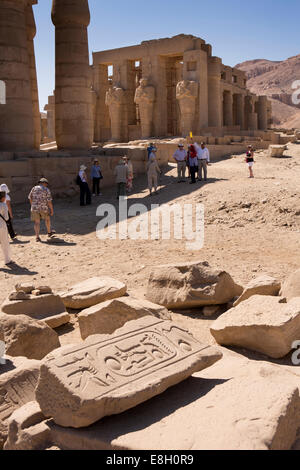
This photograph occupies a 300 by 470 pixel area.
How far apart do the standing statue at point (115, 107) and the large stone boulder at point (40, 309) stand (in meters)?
20.9

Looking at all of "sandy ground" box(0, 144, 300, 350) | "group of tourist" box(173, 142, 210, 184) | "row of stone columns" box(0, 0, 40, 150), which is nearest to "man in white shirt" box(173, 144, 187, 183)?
"group of tourist" box(173, 142, 210, 184)

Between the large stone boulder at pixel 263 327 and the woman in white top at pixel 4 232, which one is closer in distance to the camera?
the large stone boulder at pixel 263 327

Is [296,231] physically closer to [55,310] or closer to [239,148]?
[55,310]

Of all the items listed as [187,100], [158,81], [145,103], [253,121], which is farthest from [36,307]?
[253,121]

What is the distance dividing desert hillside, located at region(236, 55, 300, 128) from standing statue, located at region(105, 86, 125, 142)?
3296cm

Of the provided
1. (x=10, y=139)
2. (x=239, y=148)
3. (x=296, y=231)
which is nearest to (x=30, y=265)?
(x=296, y=231)

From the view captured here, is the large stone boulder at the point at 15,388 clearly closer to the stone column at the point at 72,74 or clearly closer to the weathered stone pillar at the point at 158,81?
the stone column at the point at 72,74

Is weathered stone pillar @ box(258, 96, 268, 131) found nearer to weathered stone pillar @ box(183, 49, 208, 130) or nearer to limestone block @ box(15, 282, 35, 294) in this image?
weathered stone pillar @ box(183, 49, 208, 130)

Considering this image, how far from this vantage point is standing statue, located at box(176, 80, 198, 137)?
21.7 metres

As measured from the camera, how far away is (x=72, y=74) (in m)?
14.4

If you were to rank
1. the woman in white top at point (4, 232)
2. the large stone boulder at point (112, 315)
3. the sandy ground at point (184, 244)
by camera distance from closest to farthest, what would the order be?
the large stone boulder at point (112, 315) → the sandy ground at point (184, 244) → the woman in white top at point (4, 232)

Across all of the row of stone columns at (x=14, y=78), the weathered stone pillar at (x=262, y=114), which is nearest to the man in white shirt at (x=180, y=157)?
the row of stone columns at (x=14, y=78)

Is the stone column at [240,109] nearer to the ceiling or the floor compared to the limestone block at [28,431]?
nearer to the ceiling

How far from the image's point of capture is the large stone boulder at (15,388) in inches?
123
